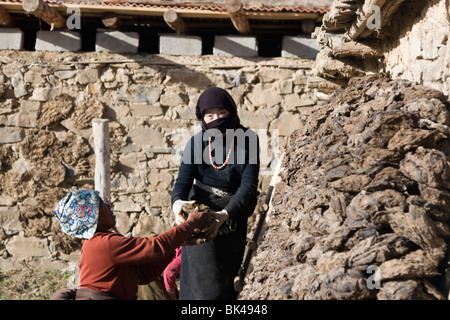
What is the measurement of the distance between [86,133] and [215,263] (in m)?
3.41

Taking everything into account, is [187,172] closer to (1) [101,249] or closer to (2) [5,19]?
(1) [101,249]

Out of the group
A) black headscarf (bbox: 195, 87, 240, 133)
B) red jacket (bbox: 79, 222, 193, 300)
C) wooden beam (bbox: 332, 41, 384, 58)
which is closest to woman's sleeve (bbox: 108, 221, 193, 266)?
red jacket (bbox: 79, 222, 193, 300)

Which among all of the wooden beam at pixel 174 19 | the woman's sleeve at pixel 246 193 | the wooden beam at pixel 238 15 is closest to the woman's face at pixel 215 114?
the woman's sleeve at pixel 246 193

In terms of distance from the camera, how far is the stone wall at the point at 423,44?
2248mm

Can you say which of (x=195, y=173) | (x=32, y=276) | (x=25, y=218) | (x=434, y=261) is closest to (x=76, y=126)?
(x=25, y=218)

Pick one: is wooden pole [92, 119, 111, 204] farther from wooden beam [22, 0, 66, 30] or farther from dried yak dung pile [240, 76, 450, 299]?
dried yak dung pile [240, 76, 450, 299]

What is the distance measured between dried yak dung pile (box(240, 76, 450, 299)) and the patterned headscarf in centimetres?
81

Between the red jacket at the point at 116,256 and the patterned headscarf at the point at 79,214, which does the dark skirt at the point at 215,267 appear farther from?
the patterned headscarf at the point at 79,214

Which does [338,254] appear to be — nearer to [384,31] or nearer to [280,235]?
[280,235]

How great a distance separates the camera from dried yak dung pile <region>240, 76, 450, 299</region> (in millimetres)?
1832

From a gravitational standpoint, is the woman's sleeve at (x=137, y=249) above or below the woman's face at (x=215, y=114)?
below

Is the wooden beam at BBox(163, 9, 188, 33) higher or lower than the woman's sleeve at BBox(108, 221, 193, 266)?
higher

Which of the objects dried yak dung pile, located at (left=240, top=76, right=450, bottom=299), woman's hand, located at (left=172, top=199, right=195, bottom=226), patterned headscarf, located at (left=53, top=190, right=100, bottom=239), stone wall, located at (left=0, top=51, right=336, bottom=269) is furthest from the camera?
stone wall, located at (left=0, top=51, right=336, bottom=269)

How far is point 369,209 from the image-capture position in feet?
6.64
